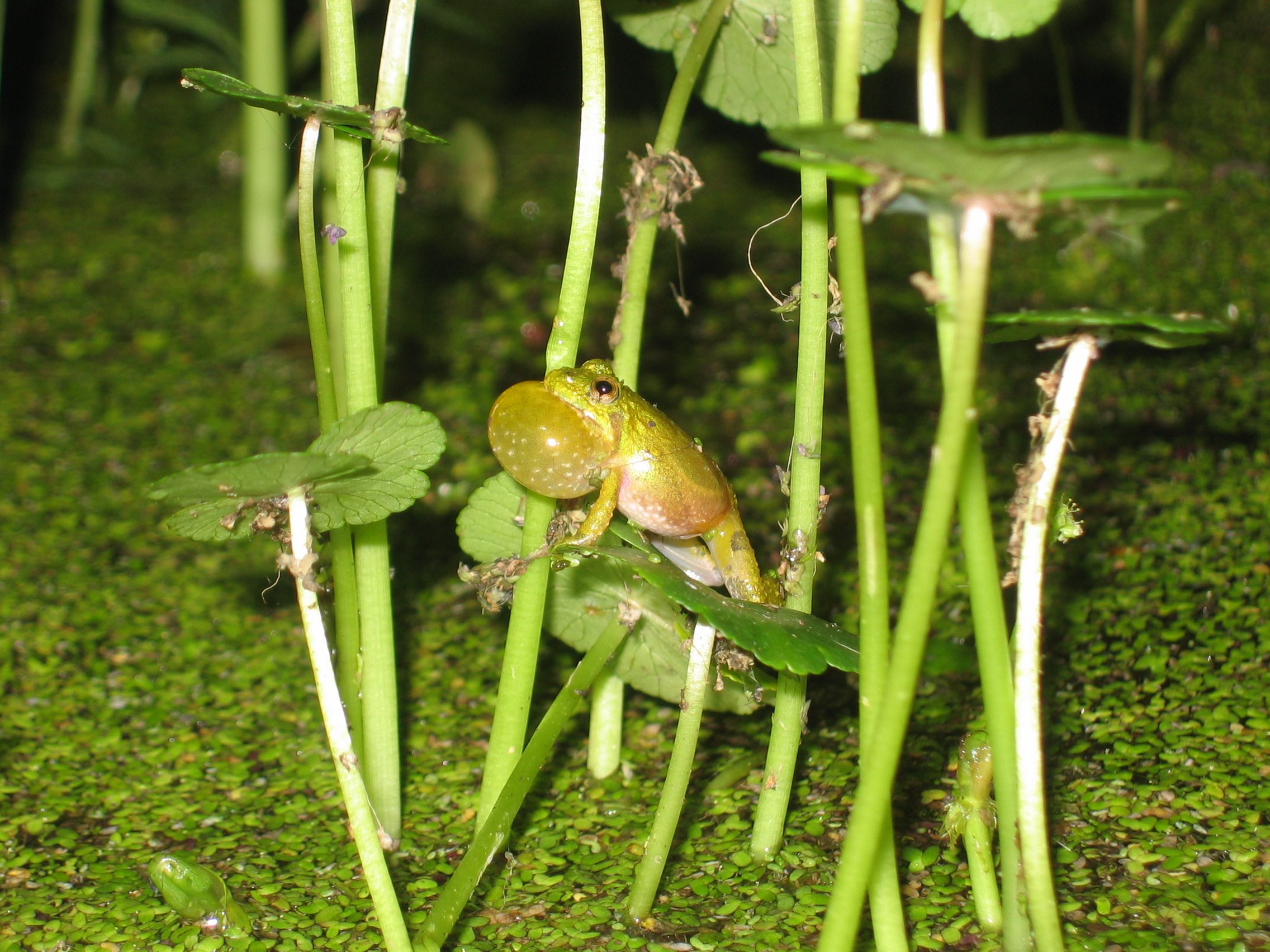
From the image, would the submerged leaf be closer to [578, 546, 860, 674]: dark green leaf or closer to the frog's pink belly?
the frog's pink belly

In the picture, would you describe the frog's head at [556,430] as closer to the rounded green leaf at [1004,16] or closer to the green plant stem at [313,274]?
the green plant stem at [313,274]

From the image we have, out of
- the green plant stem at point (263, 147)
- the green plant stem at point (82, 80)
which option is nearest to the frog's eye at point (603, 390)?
the green plant stem at point (263, 147)

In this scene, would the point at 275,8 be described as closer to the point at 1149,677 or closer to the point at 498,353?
the point at 498,353

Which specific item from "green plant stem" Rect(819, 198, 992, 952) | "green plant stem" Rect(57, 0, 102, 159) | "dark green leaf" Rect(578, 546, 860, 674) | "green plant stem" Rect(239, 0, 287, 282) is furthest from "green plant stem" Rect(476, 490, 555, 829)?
"green plant stem" Rect(57, 0, 102, 159)

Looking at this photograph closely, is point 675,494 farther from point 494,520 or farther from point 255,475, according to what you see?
point 255,475

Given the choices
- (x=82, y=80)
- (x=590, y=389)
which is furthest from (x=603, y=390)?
(x=82, y=80)
